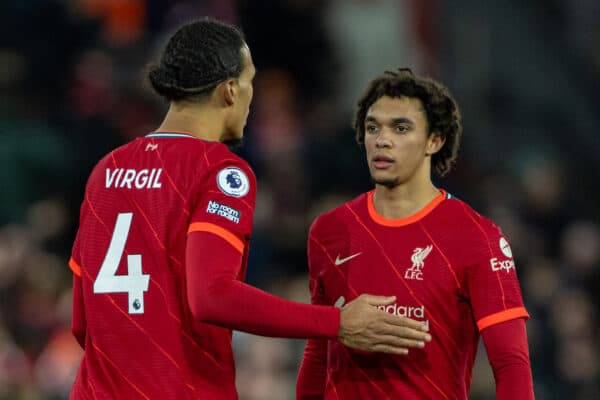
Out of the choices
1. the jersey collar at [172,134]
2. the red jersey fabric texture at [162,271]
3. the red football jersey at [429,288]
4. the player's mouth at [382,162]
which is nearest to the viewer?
the red jersey fabric texture at [162,271]

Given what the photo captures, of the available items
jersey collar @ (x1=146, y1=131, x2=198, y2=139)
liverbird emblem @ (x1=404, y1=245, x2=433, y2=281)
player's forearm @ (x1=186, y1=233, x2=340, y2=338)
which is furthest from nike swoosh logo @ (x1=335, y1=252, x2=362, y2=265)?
jersey collar @ (x1=146, y1=131, x2=198, y2=139)

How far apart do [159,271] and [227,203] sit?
32 cm

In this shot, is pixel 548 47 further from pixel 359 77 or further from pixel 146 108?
pixel 146 108

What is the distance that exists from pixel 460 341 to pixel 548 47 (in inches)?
307

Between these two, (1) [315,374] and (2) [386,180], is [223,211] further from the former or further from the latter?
(1) [315,374]

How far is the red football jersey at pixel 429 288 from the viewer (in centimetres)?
446

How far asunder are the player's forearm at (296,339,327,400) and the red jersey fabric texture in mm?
794

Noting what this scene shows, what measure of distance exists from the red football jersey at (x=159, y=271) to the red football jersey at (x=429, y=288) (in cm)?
68

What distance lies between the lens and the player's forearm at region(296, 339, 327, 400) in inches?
192

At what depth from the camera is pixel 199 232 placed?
3.88 meters

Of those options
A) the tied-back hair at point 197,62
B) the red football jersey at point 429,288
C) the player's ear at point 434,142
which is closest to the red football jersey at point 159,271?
the tied-back hair at point 197,62

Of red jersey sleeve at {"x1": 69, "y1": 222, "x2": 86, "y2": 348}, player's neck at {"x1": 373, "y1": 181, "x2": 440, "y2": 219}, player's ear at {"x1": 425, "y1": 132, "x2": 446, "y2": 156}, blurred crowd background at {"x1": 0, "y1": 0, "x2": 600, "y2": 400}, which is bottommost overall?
red jersey sleeve at {"x1": 69, "y1": 222, "x2": 86, "y2": 348}

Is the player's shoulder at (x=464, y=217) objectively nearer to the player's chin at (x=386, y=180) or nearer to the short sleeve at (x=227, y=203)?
the player's chin at (x=386, y=180)

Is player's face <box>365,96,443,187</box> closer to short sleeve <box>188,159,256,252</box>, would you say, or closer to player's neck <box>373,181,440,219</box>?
player's neck <box>373,181,440,219</box>
